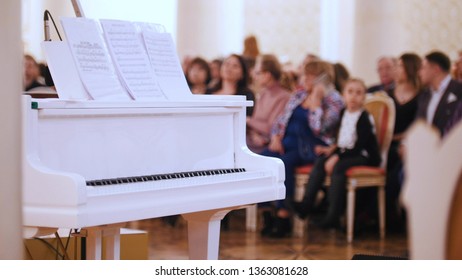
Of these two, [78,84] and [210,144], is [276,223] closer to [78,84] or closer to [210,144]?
[210,144]

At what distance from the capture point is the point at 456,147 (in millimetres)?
1331

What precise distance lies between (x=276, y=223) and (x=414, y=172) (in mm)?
5636

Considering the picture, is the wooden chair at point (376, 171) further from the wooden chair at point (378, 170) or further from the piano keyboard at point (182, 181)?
the piano keyboard at point (182, 181)

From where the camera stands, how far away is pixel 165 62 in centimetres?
395

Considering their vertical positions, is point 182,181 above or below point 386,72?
below

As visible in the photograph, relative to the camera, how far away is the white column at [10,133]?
1718 millimetres

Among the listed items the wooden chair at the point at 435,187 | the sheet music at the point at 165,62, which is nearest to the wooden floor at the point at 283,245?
the sheet music at the point at 165,62

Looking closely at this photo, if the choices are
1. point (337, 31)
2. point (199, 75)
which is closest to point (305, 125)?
point (199, 75)

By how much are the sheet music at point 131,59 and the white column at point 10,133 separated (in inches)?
75.7

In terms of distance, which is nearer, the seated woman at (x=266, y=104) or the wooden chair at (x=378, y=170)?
the wooden chair at (x=378, y=170)

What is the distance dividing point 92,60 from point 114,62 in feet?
0.50

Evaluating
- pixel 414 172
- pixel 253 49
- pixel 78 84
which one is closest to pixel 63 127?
pixel 78 84

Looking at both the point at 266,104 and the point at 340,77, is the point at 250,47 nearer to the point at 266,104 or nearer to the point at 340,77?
the point at 340,77

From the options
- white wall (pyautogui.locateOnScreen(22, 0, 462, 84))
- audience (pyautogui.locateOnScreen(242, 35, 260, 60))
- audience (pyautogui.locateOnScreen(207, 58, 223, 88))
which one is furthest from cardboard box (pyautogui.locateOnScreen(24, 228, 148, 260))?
audience (pyautogui.locateOnScreen(242, 35, 260, 60))
